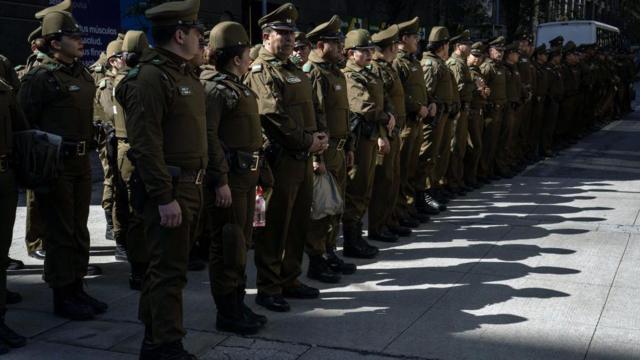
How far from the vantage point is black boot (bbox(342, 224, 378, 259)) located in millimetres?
7406

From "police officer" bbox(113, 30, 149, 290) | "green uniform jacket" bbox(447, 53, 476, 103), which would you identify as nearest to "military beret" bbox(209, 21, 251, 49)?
"police officer" bbox(113, 30, 149, 290)

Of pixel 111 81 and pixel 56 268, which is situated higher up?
pixel 111 81

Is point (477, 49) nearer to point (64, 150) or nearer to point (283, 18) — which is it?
point (283, 18)

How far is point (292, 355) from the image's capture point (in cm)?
485

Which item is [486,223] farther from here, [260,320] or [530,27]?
[530,27]

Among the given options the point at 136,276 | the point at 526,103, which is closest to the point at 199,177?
the point at 136,276

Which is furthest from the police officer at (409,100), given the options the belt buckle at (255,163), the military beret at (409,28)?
the belt buckle at (255,163)

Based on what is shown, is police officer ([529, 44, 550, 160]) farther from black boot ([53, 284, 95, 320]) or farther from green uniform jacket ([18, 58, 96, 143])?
black boot ([53, 284, 95, 320])

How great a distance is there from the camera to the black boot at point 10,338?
4.97 metres

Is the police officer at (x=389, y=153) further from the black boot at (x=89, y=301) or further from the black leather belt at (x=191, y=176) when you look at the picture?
the black leather belt at (x=191, y=176)

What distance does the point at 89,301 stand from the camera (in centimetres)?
576

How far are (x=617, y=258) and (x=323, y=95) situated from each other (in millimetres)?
3213

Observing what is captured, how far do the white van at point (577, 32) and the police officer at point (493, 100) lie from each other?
62.6 ft

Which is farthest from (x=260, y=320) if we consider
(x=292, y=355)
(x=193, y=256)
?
(x=193, y=256)
